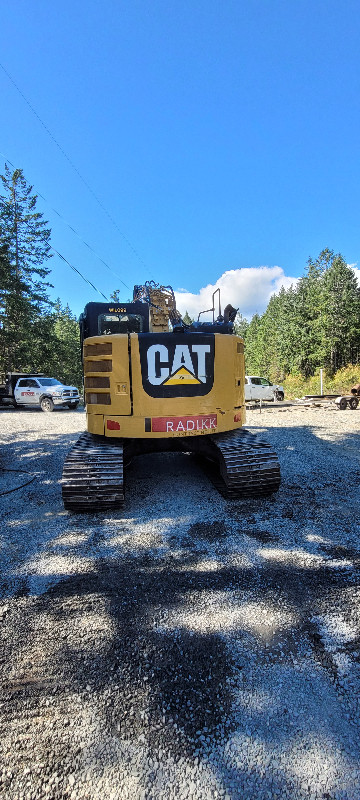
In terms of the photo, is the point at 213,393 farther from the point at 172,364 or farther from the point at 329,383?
the point at 329,383

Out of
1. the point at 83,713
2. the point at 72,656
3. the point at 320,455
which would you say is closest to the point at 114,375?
the point at 72,656

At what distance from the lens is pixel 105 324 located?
19.3 ft

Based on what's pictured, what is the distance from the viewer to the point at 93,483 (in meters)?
4.03

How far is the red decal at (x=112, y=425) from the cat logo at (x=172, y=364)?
58 cm

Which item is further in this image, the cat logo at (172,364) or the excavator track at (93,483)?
the cat logo at (172,364)

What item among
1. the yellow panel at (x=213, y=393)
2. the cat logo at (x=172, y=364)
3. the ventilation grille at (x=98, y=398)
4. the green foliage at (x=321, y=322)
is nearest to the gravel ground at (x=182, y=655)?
the yellow panel at (x=213, y=393)

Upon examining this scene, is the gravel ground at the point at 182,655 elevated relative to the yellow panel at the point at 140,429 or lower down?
lower down

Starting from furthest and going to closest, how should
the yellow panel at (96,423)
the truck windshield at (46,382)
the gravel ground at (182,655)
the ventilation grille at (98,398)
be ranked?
the truck windshield at (46,382)
the yellow panel at (96,423)
the ventilation grille at (98,398)
the gravel ground at (182,655)

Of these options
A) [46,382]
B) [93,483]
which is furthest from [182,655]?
[46,382]

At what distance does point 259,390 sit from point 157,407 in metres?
20.2

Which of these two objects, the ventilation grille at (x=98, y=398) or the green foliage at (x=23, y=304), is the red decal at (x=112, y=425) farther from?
the green foliage at (x=23, y=304)

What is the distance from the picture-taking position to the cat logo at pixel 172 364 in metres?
4.39

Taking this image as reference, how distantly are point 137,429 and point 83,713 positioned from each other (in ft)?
9.68

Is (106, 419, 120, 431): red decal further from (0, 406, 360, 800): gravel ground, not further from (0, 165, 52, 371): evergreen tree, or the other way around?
(0, 165, 52, 371): evergreen tree
